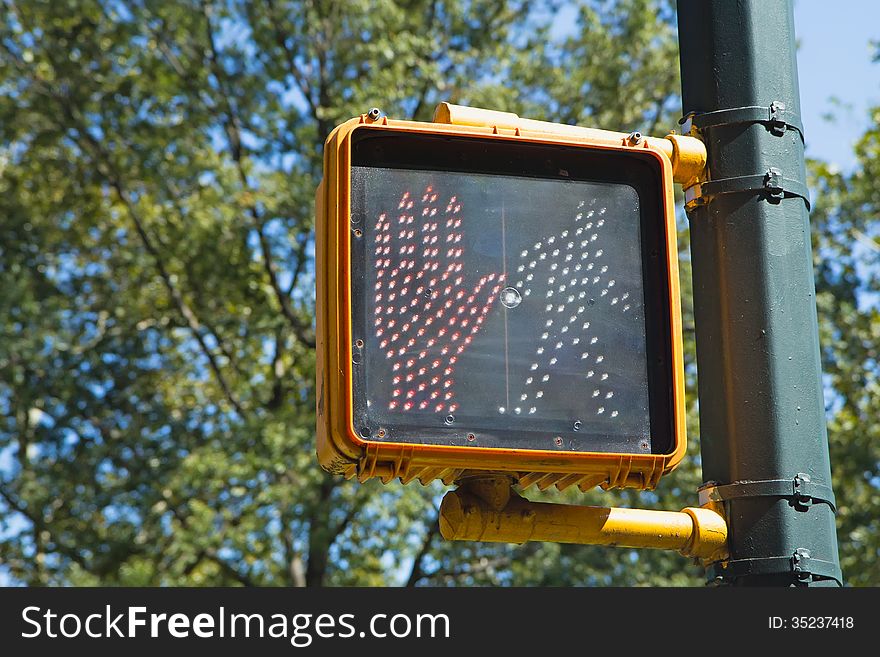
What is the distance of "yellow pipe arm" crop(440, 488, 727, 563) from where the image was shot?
2533mm

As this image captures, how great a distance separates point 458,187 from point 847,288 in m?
12.9

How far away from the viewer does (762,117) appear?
2820mm

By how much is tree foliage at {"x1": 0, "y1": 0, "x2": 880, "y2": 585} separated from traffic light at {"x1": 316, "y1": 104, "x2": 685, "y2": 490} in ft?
33.9

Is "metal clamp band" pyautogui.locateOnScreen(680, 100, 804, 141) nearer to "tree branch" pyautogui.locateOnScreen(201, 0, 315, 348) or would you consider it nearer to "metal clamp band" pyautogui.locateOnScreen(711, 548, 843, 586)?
"metal clamp band" pyautogui.locateOnScreen(711, 548, 843, 586)

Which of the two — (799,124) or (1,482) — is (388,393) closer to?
(799,124)

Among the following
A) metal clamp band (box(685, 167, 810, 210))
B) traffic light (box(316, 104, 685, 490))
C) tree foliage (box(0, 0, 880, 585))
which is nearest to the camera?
traffic light (box(316, 104, 685, 490))

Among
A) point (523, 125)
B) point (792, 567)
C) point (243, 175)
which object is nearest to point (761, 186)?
point (523, 125)

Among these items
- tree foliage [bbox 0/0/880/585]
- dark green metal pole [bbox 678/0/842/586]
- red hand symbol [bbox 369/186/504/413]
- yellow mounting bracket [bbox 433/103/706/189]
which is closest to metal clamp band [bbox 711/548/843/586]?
dark green metal pole [bbox 678/0/842/586]

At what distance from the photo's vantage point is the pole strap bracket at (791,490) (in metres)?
2.58

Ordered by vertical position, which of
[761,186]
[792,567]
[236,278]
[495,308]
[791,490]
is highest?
[236,278]

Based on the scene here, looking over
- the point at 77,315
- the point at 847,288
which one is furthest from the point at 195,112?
the point at 847,288

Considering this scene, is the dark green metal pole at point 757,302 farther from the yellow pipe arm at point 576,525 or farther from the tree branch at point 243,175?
the tree branch at point 243,175

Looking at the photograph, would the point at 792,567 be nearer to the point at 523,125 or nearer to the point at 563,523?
the point at 563,523

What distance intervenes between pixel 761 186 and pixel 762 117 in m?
0.17
